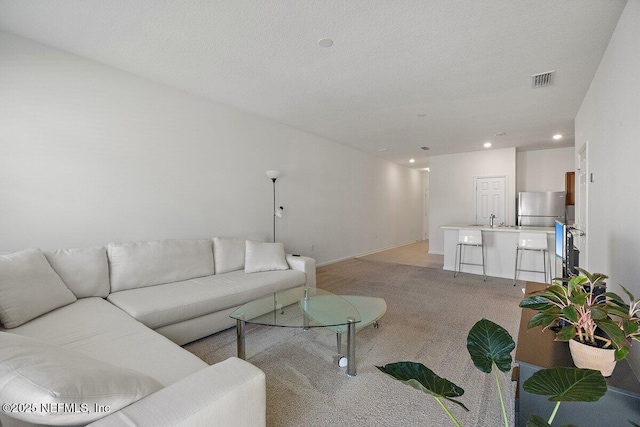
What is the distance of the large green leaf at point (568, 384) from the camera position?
2.20 feet

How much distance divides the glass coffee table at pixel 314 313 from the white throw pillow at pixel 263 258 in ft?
2.28

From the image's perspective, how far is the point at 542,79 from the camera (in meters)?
3.03

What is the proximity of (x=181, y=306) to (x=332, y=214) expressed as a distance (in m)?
3.89

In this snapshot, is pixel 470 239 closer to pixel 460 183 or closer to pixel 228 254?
pixel 460 183

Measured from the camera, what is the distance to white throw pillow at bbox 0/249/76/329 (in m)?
1.78

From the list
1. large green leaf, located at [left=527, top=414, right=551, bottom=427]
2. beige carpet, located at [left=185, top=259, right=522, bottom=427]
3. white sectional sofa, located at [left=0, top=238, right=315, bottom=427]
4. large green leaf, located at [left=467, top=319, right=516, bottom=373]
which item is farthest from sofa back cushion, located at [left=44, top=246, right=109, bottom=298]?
large green leaf, located at [left=527, top=414, right=551, bottom=427]

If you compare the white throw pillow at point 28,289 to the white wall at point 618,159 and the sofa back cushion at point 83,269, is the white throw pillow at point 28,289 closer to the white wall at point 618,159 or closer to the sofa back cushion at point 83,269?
the sofa back cushion at point 83,269

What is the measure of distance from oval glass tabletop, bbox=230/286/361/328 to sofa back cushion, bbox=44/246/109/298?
1.28 meters

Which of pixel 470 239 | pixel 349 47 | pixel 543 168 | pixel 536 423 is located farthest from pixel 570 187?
pixel 536 423

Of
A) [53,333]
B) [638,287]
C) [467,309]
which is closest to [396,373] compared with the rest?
[638,287]

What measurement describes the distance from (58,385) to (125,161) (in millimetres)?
2809

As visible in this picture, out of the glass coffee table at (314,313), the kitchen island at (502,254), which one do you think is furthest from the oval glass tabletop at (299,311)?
the kitchen island at (502,254)

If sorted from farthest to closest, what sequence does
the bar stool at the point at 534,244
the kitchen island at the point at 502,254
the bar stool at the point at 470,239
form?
the bar stool at the point at 470,239 < the kitchen island at the point at 502,254 < the bar stool at the point at 534,244

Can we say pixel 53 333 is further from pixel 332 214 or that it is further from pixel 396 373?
pixel 332 214
